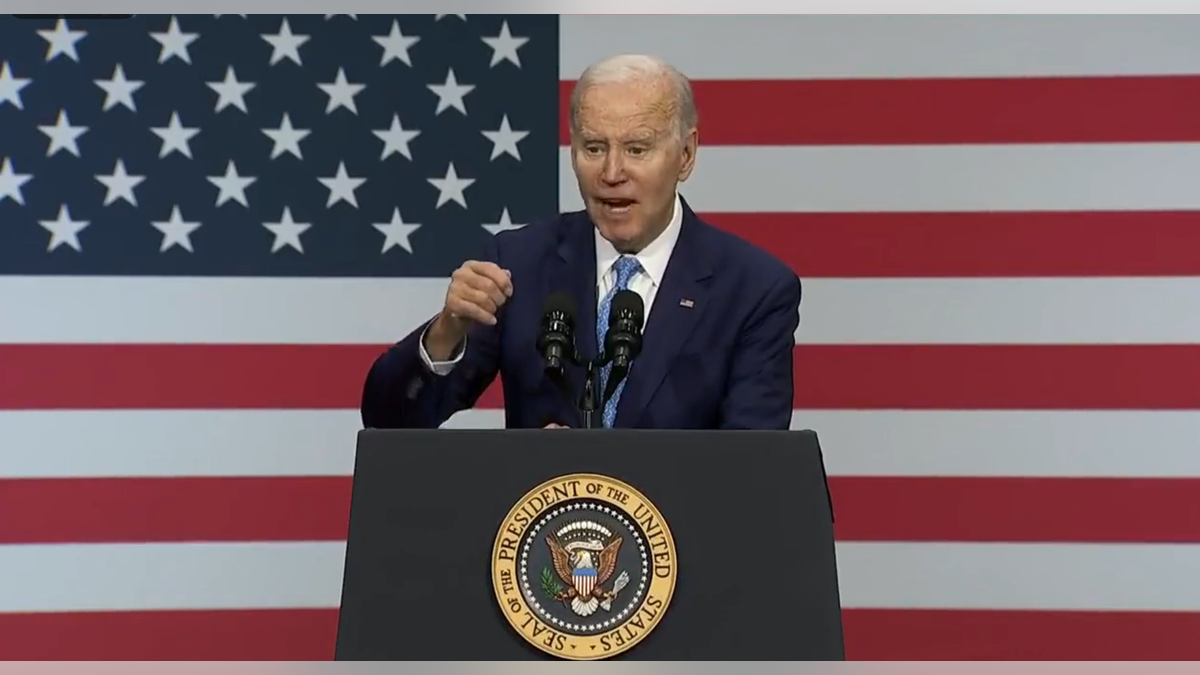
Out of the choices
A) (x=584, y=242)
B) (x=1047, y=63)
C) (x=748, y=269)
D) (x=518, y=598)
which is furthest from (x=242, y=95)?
(x=518, y=598)

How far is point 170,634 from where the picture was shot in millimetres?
2885

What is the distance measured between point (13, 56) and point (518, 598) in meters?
2.18

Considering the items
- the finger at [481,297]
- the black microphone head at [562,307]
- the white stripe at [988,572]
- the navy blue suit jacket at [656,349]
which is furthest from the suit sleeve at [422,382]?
the white stripe at [988,572]

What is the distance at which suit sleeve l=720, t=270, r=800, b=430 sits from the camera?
180 centimetres

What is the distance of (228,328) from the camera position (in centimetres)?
284

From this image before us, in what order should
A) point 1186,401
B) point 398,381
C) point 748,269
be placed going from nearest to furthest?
point 398,381 < point 748,269 < point 1186,401

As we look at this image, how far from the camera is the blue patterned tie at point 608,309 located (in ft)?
5.96

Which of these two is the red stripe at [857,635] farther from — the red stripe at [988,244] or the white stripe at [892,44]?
the white stripe at [892,44]

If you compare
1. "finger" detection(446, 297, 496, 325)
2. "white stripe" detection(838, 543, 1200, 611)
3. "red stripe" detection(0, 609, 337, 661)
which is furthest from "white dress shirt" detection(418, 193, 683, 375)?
"red stripe" detection(0, 609, 337, 661)

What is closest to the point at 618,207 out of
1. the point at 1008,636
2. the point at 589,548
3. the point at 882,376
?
the point at 589,548

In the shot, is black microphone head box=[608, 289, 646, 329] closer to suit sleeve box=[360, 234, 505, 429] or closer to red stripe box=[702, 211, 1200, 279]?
suit sleeve box=[360, 234, 505, 429]

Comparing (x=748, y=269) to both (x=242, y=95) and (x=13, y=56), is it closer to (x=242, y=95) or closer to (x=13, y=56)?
(x=242, y=95)

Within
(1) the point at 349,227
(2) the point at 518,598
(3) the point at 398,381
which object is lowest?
(2) the point at 518,598

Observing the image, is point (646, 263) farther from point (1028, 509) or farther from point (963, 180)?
point (1028, 509)
